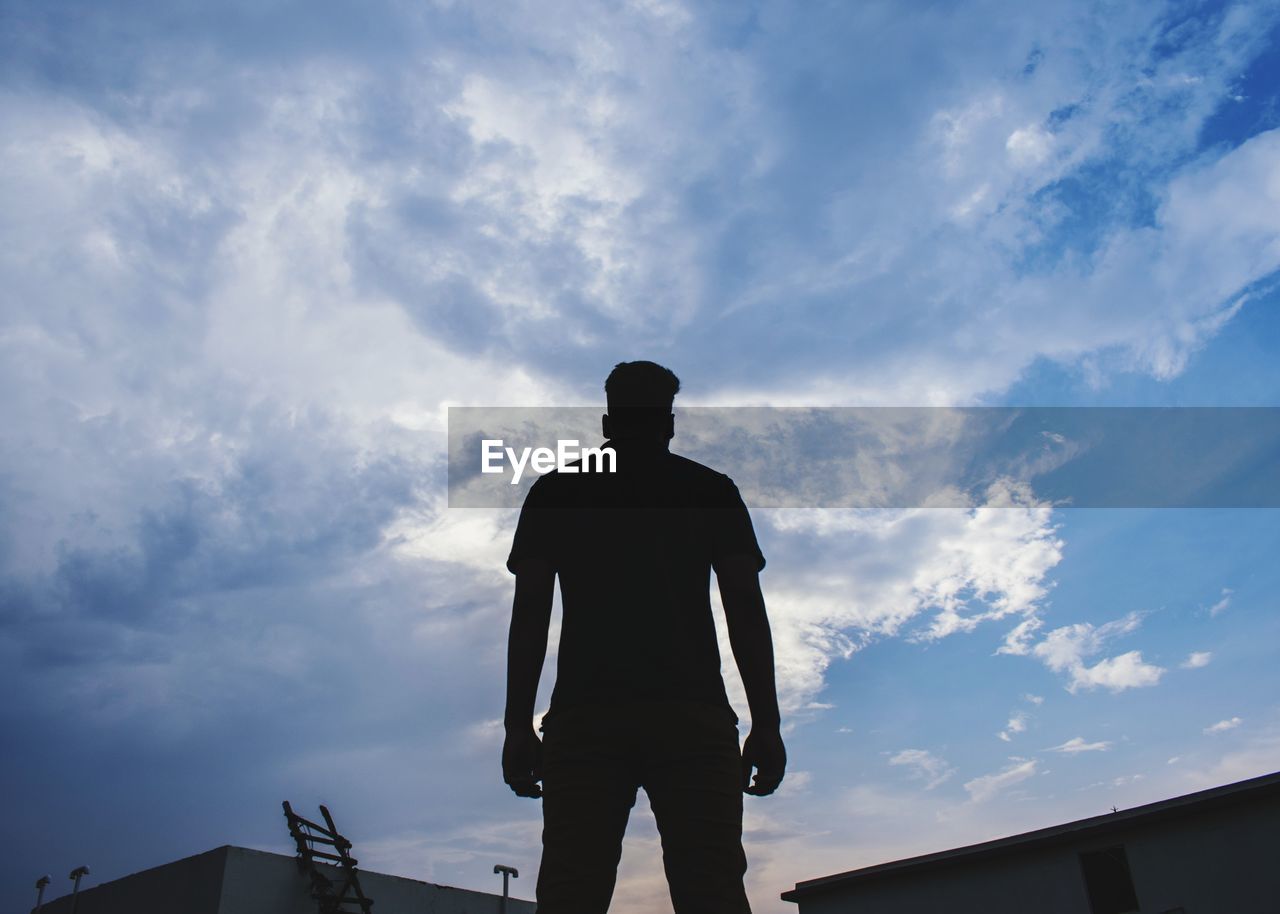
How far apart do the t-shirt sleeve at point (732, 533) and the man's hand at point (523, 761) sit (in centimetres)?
79

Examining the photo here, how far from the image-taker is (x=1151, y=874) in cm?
1841

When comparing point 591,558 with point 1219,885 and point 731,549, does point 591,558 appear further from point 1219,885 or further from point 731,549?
point 1219,885

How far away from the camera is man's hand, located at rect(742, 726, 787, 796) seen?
252 cm

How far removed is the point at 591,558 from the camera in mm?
2600

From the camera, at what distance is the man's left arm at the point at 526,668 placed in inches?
97.3

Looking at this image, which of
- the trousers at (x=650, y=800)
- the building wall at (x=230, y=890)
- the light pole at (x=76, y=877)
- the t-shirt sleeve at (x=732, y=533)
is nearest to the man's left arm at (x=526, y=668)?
the trousers at (x=650, y=800)

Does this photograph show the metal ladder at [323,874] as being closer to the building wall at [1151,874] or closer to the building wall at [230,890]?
the building wall at [230,890]

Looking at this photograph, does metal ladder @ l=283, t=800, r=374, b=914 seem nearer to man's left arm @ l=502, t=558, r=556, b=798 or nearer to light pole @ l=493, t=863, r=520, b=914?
light pole @ l=493, t=863, r=520, b=914

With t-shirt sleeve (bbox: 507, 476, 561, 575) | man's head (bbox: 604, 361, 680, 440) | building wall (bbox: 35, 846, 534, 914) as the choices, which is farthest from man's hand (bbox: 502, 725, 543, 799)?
building wall (bbox: 35, 846, 534, 914)

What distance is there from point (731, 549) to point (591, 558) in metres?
0.46

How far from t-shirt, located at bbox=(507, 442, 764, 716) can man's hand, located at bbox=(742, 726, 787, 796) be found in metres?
0.28

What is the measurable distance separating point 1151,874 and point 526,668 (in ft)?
70.3

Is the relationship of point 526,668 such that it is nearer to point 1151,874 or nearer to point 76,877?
point 1151,874

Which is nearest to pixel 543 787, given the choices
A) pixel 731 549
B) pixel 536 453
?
pixel 731 549
